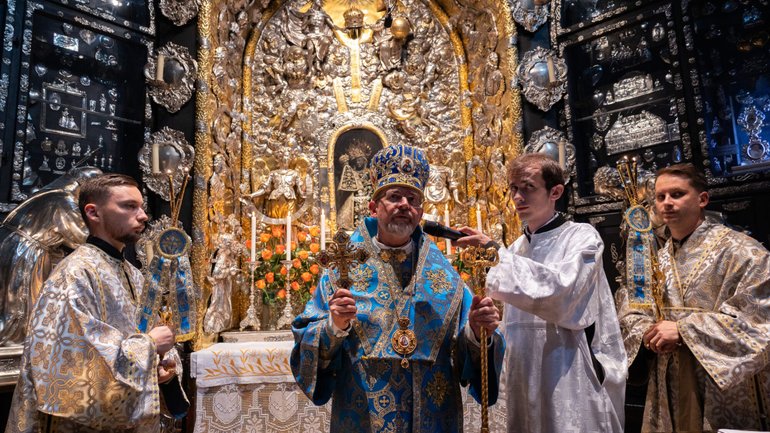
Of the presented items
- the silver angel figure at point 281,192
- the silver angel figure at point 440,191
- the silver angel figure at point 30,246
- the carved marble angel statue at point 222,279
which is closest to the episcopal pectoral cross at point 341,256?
the silver angel figure at point 30,246

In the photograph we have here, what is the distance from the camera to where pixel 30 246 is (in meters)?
4.01

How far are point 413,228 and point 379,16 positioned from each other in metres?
5.62

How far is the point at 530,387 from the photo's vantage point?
9.54 feet

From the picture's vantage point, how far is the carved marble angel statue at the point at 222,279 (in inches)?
226

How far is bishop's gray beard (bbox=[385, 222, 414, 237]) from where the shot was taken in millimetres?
2785

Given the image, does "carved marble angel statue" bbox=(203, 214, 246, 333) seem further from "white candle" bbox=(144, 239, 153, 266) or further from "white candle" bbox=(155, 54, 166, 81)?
"white candle" bbox=(155, 54, 166, 81)

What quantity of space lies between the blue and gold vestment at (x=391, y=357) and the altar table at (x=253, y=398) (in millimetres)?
2151

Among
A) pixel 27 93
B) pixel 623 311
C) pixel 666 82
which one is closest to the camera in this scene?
pixel 623 311

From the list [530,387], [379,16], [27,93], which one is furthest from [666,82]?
[27,93]

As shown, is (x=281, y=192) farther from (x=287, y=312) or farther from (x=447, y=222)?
(x=447, y=222)

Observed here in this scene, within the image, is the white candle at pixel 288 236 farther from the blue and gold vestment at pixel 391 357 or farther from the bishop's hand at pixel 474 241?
the bishop's hand at pixel 474 241

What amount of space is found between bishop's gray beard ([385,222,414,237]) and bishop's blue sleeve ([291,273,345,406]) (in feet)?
1.39

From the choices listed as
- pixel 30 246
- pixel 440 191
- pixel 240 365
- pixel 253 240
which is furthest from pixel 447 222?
pixel 30 246

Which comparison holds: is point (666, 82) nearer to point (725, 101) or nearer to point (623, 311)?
point (725, 101)
